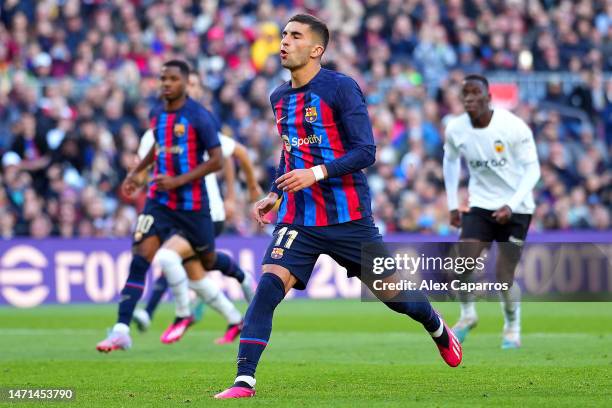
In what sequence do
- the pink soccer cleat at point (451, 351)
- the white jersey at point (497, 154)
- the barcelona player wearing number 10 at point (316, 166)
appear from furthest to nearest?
the white jersey at point (497, 154)
the pink soccer cleat at point (451, 351)
the barcelona player wearing number 10 at point (316, 166)

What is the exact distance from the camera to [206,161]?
11.3m

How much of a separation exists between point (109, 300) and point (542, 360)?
9821 mm

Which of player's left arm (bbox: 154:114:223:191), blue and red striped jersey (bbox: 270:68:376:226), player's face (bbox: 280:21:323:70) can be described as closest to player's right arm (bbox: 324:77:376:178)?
blue and red striped jersey (bbox: 270:68:376:226)

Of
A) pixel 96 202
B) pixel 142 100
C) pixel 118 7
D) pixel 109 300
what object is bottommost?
A: pixel 109 300

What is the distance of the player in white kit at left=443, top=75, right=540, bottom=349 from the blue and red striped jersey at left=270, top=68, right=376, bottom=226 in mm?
3568

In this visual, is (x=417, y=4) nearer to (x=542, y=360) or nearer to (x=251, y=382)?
(x=542, y=360)

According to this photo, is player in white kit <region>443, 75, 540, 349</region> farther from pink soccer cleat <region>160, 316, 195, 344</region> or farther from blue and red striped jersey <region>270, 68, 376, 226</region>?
blue and red striped jersey <region>270, 68, 376, 226</region>

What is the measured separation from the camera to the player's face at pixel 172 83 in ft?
37.3

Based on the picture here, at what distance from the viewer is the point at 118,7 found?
75.3 ft

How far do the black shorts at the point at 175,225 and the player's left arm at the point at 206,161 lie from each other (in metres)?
0.31

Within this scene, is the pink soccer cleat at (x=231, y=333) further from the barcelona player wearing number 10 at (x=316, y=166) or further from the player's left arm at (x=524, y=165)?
the barcelona player wearing number 10 at (x=316, y=166)

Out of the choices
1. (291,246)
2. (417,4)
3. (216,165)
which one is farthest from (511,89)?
(291,246)

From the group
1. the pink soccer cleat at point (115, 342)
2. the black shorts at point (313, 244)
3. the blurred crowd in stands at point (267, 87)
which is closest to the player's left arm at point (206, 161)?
the pink soccer cleat at point (115, 342)

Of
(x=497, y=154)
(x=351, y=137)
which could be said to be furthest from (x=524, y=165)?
(x=351, y=137)
